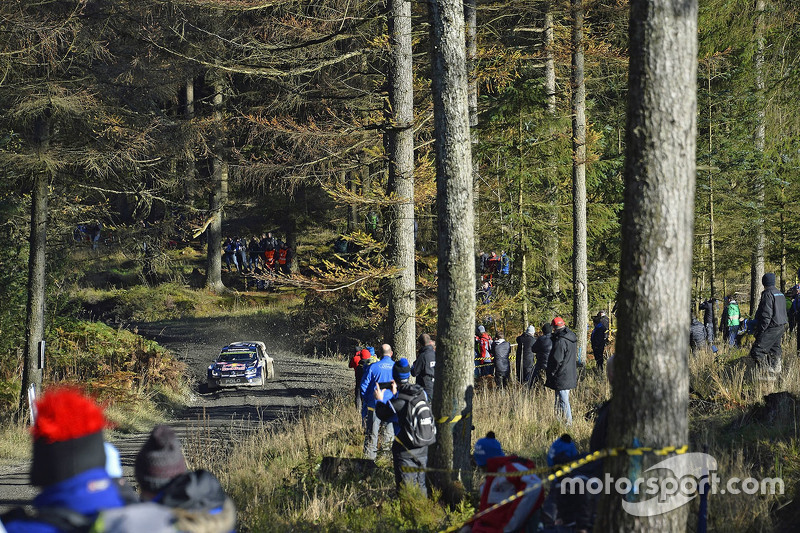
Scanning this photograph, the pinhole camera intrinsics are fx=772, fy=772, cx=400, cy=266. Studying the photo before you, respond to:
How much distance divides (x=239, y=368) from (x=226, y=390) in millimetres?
1237

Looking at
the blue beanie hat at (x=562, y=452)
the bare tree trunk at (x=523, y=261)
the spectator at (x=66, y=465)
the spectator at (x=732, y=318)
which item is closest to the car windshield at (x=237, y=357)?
the bare tree trunk at (x=523, y=261)

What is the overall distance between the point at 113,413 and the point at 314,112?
16.2 metres

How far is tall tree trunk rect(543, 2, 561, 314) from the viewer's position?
20.8 metres

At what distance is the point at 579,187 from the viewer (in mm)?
20203

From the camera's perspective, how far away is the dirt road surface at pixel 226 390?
13.6m

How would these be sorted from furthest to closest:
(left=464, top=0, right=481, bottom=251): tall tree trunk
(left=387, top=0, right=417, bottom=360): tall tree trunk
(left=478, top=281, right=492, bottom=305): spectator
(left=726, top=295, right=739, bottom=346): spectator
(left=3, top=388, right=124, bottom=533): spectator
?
(left=726, top=295, right=739, bottom=346): spectator, (left=478, top=281, right=492, bottom=305): spectator, (left=464, top=0, right=481, bottom=251): tall tree trunk, (left=387, top=0, right=417, bottom=360): tall tree trunk, (left=3, top=388, right=124, bottom=533): spectator

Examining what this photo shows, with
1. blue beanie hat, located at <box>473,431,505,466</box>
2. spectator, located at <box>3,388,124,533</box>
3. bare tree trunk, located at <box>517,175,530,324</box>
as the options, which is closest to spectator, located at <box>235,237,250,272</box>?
bare tree trunk, located at <box>517,175,530,324</box>

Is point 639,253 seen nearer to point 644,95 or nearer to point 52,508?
point 644,95

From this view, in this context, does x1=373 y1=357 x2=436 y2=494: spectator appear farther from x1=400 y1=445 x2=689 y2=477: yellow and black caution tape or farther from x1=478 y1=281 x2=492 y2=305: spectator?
x1=478 y1=281 x2=492 y2=305: spectator

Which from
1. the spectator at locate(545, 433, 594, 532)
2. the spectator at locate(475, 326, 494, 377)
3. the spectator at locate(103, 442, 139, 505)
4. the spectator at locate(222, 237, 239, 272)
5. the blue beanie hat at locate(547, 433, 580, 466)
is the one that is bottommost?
the spectator at locate(475, 326, 494, 377)

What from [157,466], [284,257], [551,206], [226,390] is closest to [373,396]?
[157,466]

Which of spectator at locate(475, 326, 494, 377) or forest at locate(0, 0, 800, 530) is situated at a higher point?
forest at locate(0, 0, 800, 530)

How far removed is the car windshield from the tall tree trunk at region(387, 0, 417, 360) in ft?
33.6

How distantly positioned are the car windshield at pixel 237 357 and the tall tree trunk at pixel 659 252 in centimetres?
1933
